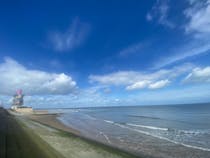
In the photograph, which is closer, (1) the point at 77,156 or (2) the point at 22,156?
(2) the point at 22,156

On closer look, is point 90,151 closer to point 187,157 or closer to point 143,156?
point 143,156

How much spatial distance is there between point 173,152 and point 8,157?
11448 mm

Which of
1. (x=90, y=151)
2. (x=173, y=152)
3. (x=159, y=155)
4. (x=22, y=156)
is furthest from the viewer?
(x=173, y=152)

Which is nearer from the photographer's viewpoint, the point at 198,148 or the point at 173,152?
the point at 173,152

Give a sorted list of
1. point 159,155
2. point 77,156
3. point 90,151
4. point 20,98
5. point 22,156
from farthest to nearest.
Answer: point 20,98 → point 159,155 → point 90,151 → point 77,156 → point 22,156

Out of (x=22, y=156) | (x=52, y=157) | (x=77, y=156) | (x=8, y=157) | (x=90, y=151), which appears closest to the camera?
(x=8, y=157)

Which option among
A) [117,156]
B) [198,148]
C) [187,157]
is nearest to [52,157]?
[117,156]

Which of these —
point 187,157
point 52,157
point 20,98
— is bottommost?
point 187,157

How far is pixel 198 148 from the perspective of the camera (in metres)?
14.7

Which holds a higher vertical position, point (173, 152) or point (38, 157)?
point (38, 157)

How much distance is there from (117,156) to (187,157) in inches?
208

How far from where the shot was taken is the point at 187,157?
12.3 meters

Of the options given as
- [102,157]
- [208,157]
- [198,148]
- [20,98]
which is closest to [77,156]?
[102,157]

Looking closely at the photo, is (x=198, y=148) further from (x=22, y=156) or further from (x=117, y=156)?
(x=22, y=156)
